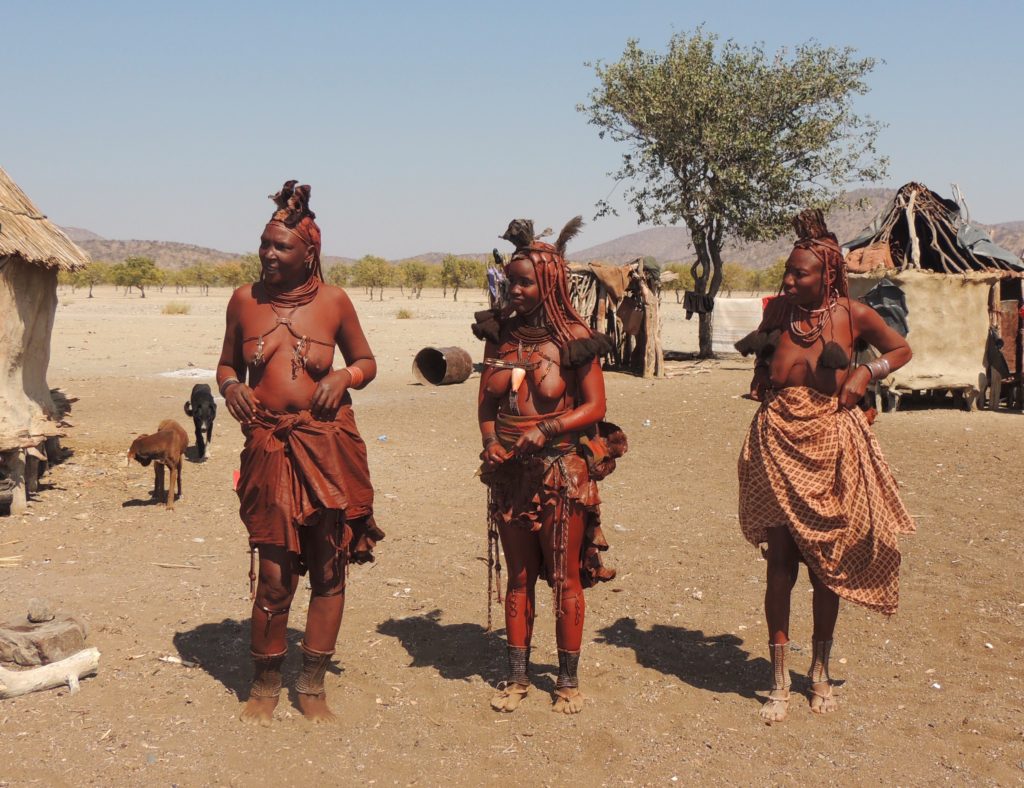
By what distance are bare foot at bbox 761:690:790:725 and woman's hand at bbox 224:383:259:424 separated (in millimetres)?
2505

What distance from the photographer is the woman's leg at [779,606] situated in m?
4.13

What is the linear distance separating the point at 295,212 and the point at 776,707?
2.92 m

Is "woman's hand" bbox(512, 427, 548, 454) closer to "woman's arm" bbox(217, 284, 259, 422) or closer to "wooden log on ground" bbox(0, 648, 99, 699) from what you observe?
"woman's arm" bbox(217, 284, 259, 422)

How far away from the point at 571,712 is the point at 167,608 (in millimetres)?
2556

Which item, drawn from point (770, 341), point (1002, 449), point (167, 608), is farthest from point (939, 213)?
point (167, 608)

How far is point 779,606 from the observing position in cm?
414

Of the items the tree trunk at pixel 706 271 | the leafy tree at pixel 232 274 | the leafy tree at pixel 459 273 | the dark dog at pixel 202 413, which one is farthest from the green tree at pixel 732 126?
the leafy tree at pixel 232 274

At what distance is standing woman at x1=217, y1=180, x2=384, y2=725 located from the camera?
384 centimetres

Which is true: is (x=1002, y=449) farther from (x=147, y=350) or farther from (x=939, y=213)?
(x=147, y=350)

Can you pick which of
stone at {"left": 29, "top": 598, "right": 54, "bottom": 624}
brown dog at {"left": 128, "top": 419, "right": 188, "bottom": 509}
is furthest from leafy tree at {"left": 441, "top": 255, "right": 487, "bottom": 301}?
stone at {"left": 29, "top": 598, "right": 54, "bottom": 624}

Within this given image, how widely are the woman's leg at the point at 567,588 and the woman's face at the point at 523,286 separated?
32.8 inches

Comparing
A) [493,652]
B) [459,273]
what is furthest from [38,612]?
[459,273]

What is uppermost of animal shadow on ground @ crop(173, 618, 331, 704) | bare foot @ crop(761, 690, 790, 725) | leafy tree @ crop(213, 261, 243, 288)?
leafy tree @ crop(213, 261, 243, 288)

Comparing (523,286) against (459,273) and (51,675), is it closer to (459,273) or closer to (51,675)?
(51,675)
